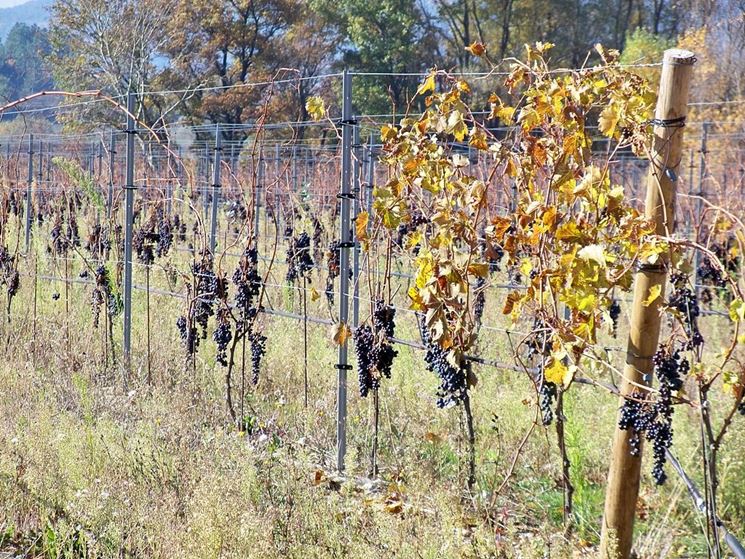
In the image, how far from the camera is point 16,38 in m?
87.2

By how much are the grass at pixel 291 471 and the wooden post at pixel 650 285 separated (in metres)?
0.24

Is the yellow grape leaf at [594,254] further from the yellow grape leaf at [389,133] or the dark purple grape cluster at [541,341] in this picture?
the yellow grape leaf at [389,133]

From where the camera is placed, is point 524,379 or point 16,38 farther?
point 16,38

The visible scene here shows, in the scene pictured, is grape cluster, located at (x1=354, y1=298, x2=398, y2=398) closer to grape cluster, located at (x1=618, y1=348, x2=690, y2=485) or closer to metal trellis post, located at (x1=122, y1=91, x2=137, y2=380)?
grape cluster, located at (x1=618, y1=348, x2=690, y2=485)

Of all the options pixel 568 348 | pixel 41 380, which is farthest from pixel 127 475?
pixel 568 348

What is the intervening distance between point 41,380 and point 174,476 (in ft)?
5.10

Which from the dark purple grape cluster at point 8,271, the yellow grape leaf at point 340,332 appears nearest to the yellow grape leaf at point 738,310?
the yellow grape leaf at point 340,332

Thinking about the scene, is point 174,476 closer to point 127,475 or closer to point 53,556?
point 127,475

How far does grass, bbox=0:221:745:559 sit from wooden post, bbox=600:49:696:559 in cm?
24

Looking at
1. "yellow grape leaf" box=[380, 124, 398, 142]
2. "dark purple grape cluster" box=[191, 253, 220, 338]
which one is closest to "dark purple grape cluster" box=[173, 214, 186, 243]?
"dark purple grape cluster" box=[191, 253, 220, 338]

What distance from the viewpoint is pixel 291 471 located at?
3.69m

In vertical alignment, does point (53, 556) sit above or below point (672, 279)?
below

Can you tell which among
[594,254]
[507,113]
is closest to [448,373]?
[507,113]

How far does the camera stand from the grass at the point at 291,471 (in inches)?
122
